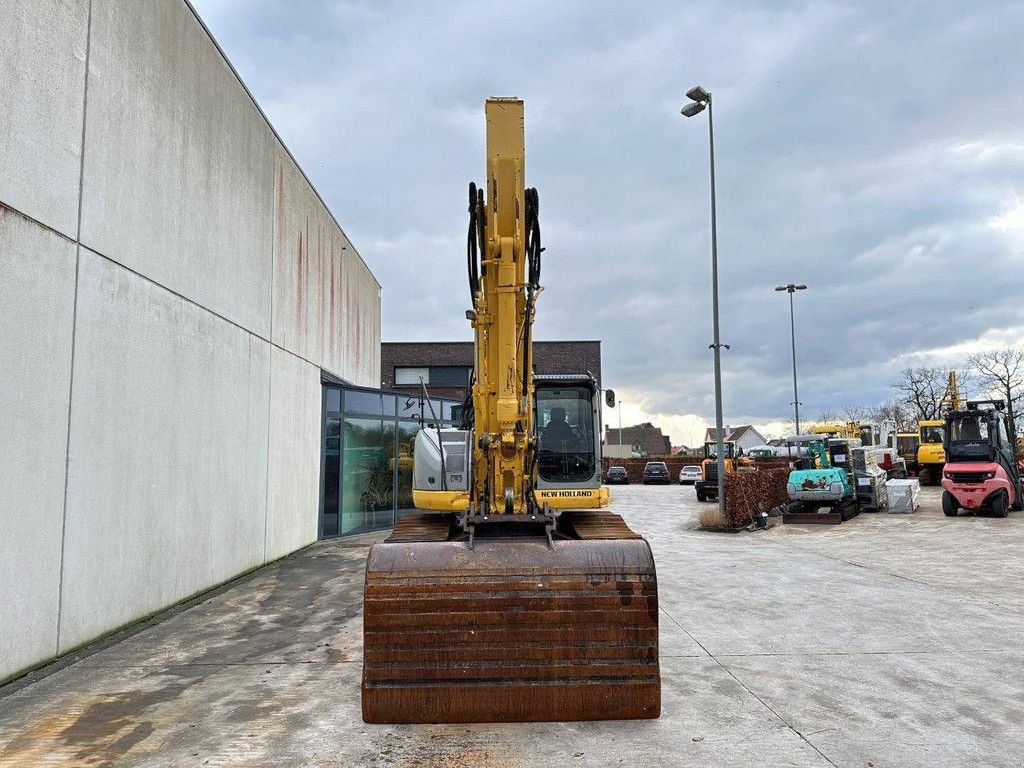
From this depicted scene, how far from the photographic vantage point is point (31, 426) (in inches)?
256

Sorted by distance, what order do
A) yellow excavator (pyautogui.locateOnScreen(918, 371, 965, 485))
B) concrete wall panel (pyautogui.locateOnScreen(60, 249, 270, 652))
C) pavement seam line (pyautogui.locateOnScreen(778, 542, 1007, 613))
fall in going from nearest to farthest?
concrete wall panel (pyautogui.locateOnScreen(60, 249, 270, 652)), pavement seam line (pyautogui.locateOnScreen(778, 542, 1007, 613)), yellow excavator (pyautogui.locateOnScreen(918, 371, 965, 485))

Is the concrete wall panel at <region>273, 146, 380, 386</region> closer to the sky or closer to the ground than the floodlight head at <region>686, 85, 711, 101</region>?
closer to the ground

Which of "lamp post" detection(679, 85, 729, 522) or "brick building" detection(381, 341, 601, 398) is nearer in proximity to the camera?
"lamp post" detection(679, 85, 729, 522)

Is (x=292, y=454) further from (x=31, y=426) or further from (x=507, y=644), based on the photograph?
(x=507, y=644)

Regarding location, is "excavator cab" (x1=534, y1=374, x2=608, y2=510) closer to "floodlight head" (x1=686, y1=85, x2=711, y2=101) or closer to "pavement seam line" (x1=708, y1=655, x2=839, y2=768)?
"pavement seam line" (x1=708, y1=655, x2=839, y2=768)

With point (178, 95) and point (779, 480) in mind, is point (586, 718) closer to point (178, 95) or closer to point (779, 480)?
point (178, 95)

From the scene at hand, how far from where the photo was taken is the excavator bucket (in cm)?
496

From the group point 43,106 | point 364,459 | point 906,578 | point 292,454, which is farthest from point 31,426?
point 906,578

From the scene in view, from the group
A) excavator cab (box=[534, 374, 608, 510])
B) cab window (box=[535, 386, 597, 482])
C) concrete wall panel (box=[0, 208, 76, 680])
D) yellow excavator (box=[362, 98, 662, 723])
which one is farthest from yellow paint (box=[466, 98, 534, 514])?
concrete wall panel (box=[0, 208, 76, 680])

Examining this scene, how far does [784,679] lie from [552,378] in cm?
473

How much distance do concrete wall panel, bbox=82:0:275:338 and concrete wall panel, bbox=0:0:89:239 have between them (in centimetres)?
27

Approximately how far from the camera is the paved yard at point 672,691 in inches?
182

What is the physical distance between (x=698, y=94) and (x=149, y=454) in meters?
15.4

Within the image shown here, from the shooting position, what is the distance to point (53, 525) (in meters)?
6.79
